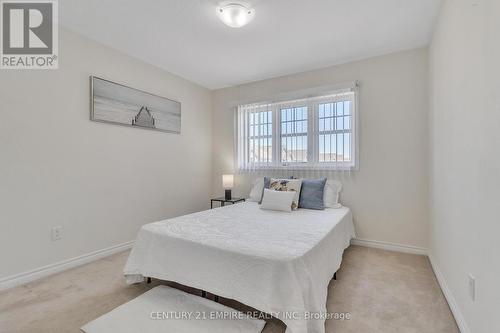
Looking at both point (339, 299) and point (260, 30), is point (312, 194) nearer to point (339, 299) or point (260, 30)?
point (339, 299)

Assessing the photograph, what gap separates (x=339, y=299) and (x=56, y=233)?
2.79m

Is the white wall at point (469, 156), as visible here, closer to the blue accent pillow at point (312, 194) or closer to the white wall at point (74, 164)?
the blue accent pillow at point (312, 194)

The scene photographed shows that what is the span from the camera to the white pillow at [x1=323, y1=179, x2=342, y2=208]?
3123 millimetres

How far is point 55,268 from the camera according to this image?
2410mm

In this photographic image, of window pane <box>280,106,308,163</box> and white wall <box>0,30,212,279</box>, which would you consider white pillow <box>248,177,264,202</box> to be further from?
white wall <box>0,30,212,279</box>

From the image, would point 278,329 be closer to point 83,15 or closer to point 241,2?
point 241,2

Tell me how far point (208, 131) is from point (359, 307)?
140 inches

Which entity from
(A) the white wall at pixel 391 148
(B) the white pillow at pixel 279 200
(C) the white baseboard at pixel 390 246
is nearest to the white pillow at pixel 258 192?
(B) the white pillow at pixel 279 200

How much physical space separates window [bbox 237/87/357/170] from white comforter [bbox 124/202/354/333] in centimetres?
122

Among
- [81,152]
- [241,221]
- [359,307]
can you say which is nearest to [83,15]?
[81,152]

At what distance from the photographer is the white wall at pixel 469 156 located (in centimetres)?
114

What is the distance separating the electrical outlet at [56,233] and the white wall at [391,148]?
340 cm

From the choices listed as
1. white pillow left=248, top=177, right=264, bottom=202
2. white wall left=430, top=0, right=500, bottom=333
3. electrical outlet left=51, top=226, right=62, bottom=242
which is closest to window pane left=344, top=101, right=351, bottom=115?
white wall left=430, top=0, right=500, bottom=333

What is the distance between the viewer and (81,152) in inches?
104
